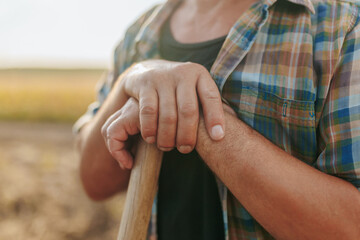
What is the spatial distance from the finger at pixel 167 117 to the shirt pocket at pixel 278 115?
0.82ft

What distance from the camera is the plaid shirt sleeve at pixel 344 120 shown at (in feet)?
2.77

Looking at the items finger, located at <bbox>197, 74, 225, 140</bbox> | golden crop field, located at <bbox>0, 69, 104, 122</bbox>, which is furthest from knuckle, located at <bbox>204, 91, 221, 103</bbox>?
golden crop field, located at <bbox>0, 69, 104, 122</bbox>

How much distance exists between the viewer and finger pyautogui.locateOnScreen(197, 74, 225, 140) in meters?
0.85

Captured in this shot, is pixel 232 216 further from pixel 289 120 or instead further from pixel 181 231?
pixel 289 120

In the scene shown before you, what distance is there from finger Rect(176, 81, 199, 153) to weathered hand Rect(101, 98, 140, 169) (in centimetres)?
14

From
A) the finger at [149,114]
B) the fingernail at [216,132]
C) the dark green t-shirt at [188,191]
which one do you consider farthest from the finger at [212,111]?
the dark green t-shirt at [188,191]

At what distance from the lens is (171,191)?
127 cm

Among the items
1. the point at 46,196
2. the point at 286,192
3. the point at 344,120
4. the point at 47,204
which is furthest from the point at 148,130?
the point at 46,196

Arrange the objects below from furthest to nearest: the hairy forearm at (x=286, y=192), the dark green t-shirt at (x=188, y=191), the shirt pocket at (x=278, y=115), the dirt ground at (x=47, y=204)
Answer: the dirt ground at (x=47, y=204) < the dark green t-shirt at (x=188, y=191) < the shirt pocket at (x=278, y=115) < the hairy forearm at (x=286, y=192)

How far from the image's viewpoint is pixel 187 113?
2.72 feet


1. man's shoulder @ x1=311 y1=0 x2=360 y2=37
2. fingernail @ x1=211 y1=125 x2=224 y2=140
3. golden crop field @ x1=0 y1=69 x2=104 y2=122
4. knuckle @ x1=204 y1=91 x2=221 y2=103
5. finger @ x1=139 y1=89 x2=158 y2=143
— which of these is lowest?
golden crop field @ x1=0 y1=69 x2=104 y2=122

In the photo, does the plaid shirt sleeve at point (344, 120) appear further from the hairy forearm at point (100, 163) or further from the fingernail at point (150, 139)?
→ the hairy forearm at point (100, 163)

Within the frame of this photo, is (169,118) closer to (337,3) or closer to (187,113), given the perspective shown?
(187,113)

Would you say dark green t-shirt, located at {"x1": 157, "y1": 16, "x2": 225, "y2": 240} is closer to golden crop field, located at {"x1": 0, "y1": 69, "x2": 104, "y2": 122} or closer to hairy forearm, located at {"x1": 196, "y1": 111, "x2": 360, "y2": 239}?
hairy forearm, located at {"x1": 196, "y1": 111, "x2": 360, "y2": 239}
